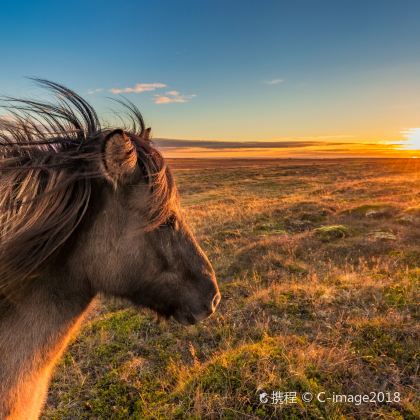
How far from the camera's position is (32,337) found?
2131 mm

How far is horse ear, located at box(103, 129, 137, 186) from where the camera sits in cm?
212

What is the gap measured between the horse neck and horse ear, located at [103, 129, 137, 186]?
766 mm

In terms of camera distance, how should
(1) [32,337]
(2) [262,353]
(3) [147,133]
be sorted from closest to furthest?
(1) [32,337]
(3) [147,133]
(2) [262,353]

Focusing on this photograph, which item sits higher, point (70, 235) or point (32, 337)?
point (70, 235)

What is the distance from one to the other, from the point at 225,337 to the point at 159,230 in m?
3.86

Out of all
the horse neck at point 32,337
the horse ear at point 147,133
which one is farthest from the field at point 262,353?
the horse ear at point 147,133

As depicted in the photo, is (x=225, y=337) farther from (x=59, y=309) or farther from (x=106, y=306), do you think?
(x=59, y=309)

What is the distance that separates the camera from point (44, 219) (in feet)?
6.89

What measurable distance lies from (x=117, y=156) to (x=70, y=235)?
61 cm

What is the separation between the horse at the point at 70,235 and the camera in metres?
2.08
